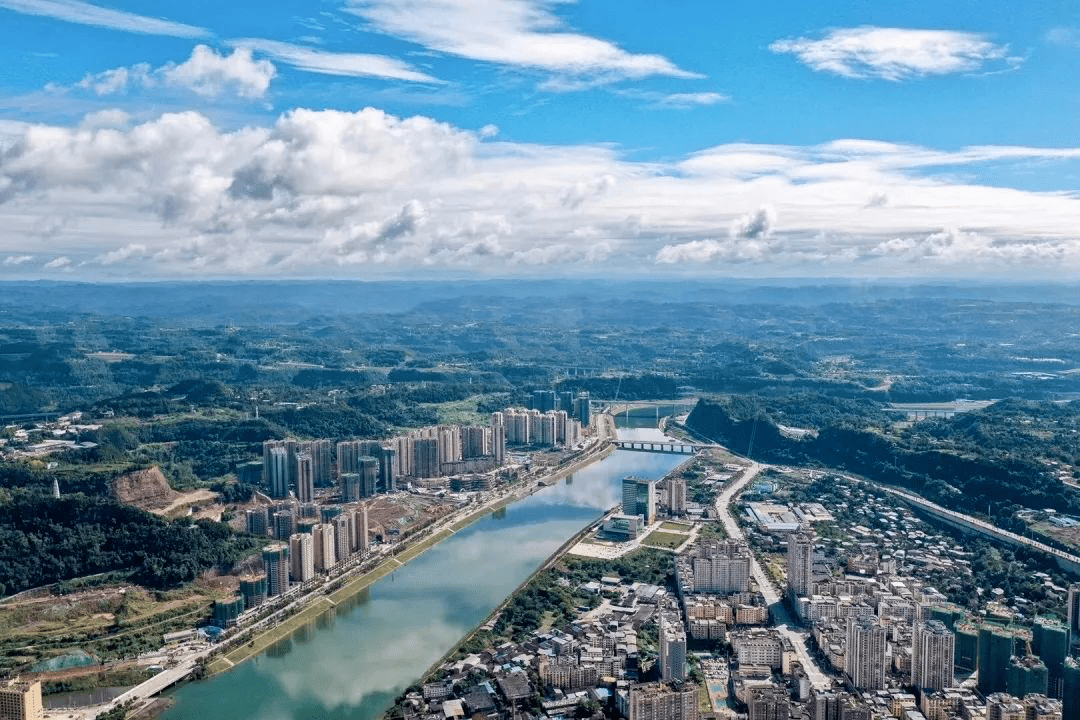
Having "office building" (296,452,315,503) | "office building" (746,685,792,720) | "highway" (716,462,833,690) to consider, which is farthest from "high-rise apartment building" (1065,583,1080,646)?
"office building" (296,452,315,503)

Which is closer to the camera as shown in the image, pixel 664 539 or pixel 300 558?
pixel 300 558

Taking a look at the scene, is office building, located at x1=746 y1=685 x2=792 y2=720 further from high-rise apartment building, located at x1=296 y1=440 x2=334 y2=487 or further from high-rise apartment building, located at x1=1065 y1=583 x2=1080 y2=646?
high-rise apartment building, located at x1=296 y1=440 x2=334 y2=487

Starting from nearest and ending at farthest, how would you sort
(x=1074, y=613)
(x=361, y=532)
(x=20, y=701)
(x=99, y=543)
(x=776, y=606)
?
(x=20, y=701), (x=1074, y=613), (x=776, y=606), (x=99, y=543), (x=361, y=532)

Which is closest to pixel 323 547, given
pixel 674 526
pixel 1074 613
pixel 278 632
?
pixel 278 632

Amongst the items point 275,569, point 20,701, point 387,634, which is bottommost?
point 387,634

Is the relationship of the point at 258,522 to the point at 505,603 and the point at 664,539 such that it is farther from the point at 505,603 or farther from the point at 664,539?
the point at 664,539

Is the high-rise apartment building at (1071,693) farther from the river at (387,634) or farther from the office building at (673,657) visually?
the river at (387,634)
